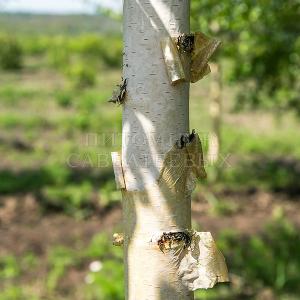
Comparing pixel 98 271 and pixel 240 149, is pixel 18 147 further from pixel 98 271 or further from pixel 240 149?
pixel 98 271

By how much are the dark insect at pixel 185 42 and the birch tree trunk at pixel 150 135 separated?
0.02m

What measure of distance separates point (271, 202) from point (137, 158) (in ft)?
19.6

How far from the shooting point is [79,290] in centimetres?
434

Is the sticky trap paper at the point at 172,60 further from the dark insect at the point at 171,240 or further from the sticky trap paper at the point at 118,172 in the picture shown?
the dark insect at the point at 171,240

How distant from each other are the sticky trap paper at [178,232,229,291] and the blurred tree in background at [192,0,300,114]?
199 cm

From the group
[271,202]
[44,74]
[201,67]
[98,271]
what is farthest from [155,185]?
[44,74]

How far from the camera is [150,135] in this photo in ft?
3.95

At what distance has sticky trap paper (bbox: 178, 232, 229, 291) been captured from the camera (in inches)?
48.4

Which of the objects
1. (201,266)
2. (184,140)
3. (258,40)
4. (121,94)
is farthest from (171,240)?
(258,40)

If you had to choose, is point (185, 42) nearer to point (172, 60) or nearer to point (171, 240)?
point (172, 60)

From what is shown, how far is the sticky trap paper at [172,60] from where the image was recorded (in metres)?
1.19

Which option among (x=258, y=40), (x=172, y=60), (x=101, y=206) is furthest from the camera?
(x=101, y=206)

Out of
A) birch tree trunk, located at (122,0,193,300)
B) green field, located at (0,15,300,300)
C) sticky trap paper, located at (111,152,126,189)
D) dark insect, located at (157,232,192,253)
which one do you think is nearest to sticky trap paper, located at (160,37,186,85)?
birch tree trunk, located at (122,0,193,300)

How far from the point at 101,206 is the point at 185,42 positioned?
5322mm
